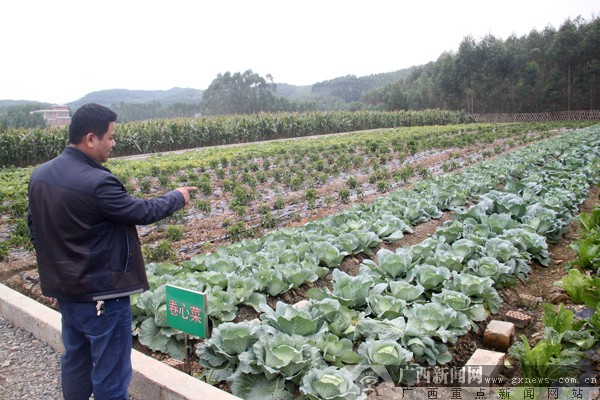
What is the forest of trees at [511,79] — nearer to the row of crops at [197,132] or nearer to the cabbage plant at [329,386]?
the row of crops at [197,132]

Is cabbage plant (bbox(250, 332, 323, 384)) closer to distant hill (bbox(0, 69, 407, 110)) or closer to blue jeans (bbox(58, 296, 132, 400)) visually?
blue jeans (bbox(58, 296, 132, 400))

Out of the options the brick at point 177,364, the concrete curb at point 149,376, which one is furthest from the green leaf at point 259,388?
the brick at point 177,364

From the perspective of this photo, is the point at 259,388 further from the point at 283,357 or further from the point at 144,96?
the point at 144,96

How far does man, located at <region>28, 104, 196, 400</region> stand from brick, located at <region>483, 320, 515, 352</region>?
7.70 feet

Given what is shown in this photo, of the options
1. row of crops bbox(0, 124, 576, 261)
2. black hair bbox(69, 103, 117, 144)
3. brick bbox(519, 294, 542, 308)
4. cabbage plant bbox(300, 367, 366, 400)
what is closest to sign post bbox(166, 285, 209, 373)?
cabbage plant bbox(300, 367, 366, 400)

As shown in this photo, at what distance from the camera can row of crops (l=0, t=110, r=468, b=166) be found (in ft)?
57.7

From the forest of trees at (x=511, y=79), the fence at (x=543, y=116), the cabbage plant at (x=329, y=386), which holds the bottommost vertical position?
the cabbage plant at (x=329, y=386)

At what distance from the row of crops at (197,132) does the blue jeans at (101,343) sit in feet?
58.0

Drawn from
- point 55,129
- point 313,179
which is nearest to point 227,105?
point 55,129

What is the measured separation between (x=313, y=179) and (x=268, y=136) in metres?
18.2

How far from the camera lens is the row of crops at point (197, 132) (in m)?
17.6

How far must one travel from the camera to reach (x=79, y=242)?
84.7 inches

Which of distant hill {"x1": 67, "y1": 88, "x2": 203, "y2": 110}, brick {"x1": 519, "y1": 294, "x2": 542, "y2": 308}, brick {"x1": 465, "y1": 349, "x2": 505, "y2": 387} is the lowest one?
brick {"x1": 519, "y1": 294, "x2": 542, "y2": 308}

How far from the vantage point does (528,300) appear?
3830 millimetres
